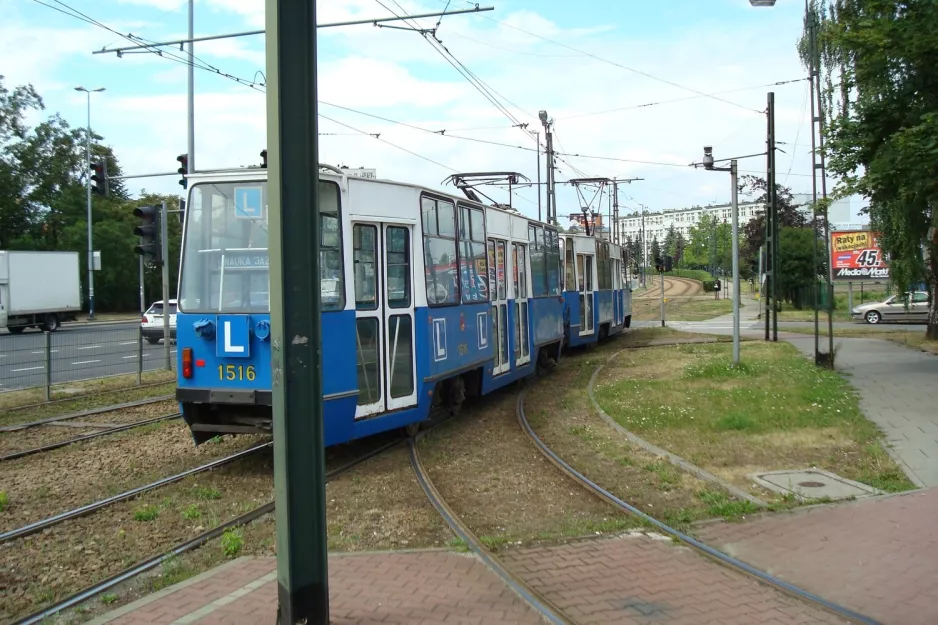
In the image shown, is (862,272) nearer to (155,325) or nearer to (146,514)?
(155,325)

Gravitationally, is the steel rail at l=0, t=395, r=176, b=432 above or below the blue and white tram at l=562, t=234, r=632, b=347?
below

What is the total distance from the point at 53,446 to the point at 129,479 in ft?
7.20

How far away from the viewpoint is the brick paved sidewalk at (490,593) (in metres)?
4.42

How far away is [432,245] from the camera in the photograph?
9.62 m

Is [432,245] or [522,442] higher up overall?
[432,245]

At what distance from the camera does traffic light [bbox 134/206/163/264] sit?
1081 centimetres

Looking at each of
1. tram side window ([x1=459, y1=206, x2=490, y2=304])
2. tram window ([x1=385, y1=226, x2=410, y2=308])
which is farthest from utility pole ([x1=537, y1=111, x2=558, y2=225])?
tram window ([x1=385, y1=226, x2=410, y2=308])

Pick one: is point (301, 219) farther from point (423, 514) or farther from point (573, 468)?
point (573, 468)

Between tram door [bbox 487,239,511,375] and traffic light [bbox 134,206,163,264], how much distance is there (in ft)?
16.1

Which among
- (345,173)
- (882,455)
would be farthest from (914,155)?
(345,173)

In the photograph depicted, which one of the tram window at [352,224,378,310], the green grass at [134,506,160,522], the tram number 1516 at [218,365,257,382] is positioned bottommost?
the green grass at [134,506,160,522]

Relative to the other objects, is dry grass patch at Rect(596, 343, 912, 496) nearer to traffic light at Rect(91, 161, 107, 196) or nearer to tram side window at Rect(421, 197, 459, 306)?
tram side window at Rect(421, 197, 459, 306)

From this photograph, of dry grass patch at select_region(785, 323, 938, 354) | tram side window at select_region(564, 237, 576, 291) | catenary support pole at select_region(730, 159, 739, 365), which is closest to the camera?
catenary support pole at select_region(730, 159, 739, 365)

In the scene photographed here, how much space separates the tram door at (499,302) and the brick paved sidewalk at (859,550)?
21.0ft
